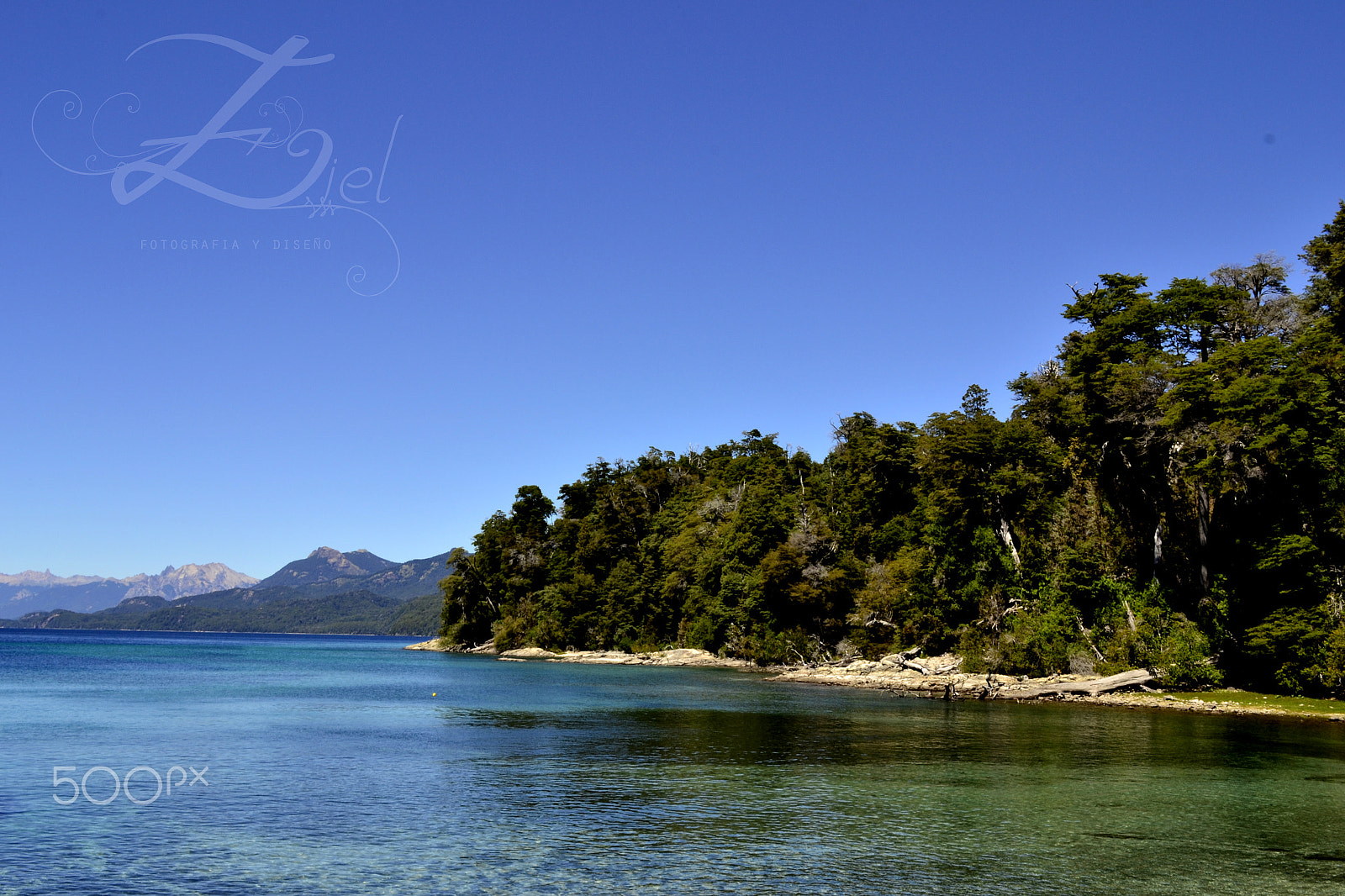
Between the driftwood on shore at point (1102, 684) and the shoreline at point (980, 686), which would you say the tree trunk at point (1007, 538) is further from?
the driftwood on shore at point (1102, 684)

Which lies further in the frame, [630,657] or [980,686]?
[630,657]

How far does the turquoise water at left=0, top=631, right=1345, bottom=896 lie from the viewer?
17312 mm

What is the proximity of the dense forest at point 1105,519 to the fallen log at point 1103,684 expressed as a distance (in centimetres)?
119

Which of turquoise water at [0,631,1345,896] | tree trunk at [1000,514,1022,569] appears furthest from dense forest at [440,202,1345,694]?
turquoise water at [0,631,1345,896]

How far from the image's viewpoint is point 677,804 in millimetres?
23781

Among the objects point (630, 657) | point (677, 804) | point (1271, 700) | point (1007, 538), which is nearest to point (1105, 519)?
point (1007, 538)

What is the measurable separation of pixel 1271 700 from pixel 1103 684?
846 centimetres

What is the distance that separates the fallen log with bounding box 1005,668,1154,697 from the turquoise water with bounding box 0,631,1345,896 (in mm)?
6766

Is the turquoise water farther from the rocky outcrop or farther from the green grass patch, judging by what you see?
the rocky outcrop

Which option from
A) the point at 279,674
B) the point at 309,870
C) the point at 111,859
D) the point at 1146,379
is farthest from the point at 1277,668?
the point at 279,674

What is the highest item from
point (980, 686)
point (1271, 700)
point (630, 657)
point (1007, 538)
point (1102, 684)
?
point (1007, 538)

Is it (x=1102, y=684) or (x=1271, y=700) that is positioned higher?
(x=1271, y=700)

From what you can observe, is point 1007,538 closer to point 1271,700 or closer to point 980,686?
point 980,686

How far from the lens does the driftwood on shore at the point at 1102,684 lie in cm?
5144
